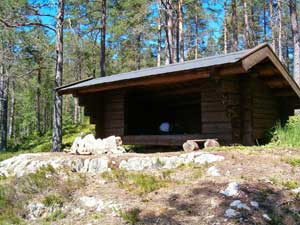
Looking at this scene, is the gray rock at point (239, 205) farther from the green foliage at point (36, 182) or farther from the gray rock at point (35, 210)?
the green foliage at point (36, 182)

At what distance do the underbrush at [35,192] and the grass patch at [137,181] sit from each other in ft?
1.85

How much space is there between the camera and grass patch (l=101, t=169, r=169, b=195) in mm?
5219

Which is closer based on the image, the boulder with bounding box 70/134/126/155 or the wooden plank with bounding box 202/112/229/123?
the wooden plank with bounding box 202/112/229/123

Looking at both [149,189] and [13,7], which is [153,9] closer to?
[13,7]

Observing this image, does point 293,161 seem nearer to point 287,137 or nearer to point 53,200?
point 287,137

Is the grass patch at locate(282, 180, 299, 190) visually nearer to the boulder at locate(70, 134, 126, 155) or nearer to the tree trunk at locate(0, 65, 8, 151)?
the boulder at locate(70, 134, 126, 155)

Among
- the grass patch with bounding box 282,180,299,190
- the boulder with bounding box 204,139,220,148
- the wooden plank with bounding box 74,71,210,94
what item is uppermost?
the wooden plank with bounding box 74,71,210,94

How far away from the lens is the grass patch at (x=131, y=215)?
4.25 metres

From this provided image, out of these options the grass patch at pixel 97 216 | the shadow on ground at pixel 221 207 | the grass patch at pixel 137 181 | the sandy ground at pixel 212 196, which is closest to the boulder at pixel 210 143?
the sandy ground at pixel 212 196

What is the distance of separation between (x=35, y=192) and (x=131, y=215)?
2394mm

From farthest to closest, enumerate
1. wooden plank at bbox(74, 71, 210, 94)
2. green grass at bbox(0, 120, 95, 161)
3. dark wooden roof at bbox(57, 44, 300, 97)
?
1. green grass at bbox(0, 120, 95, 161)
2. wooden plank at bbox(74, 71, 210, 94)
3. dark wooden roof at bbox(57, 44, 300, 97)

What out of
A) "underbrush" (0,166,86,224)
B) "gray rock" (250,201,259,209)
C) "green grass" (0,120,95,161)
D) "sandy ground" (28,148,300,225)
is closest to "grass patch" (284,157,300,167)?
"sandy ground" (28,148,300,225)

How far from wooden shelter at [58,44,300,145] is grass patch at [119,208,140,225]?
3570mm

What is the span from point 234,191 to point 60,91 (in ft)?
25.0
